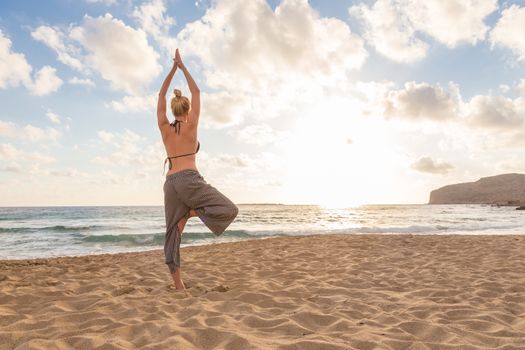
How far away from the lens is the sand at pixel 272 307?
2.65 m

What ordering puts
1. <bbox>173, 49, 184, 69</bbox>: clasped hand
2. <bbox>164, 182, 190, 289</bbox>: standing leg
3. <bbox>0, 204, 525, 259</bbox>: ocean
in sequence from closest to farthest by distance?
1. <bbox>173, 49, 184, 69</bbox>: clasped hand
2. <bbox>164, 182, 190, 289</bbox>: standing leg
3. <bbox>0, 204, 525, 259</bbox>: ocean

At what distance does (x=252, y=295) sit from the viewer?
4035mm

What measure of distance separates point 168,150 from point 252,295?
193cm

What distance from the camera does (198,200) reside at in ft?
12.9

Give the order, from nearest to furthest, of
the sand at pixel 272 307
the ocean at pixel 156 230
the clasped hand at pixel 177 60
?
1. the sand at pixel 272 307
2. the clasped hand at pixel 177 60
3. the ocean at pixel 156 230

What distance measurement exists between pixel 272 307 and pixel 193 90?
2500 millimetres

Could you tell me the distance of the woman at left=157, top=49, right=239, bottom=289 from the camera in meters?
3.90

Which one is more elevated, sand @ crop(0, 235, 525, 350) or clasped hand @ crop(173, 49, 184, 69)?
clasped hand @ crop(173, 49, 184, 69)

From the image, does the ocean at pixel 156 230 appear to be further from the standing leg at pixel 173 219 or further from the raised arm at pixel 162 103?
the raised arm at pixel 162 103

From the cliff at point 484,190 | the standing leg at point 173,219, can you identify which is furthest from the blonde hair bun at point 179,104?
the cliff at point 484,190

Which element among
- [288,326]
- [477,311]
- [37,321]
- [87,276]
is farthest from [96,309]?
[477,311]

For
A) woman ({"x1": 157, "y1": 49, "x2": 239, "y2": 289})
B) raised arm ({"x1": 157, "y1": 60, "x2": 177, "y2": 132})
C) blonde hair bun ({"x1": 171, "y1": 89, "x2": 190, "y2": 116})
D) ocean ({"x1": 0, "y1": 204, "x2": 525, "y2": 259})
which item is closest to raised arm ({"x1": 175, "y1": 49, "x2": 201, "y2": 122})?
woman ({"x1": 157, "y1": 49, "x2": 239, "y2": 289})

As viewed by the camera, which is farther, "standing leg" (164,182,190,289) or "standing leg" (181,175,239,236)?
"standing leg" (164,182,190,289)

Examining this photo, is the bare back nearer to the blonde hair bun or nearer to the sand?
the blonde hair bun
